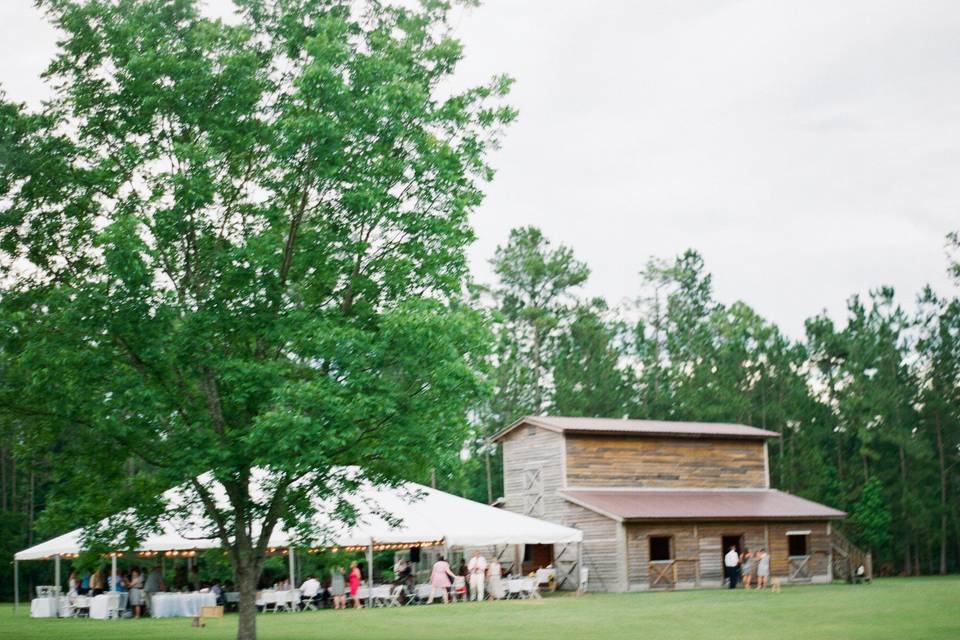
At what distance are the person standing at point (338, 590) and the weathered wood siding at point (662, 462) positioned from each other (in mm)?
9496

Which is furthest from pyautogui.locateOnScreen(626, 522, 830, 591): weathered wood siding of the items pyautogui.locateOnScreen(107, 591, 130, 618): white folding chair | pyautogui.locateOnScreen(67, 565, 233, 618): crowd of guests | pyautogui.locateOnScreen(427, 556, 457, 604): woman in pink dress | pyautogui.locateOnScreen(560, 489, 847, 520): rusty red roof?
pyautogui.locateOnScreen(107, 591, 130, 618): white folding chair

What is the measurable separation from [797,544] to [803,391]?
16545 mm

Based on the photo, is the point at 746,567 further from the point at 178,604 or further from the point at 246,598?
the point at 246,598

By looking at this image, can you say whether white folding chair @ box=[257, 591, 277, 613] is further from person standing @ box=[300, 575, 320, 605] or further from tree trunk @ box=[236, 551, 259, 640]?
tree trunk @ box=[236, 551, 259, 640]

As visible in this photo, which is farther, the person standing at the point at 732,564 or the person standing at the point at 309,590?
the person standing at the point at 732,564

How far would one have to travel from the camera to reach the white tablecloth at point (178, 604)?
28.9m

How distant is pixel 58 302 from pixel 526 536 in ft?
61.0

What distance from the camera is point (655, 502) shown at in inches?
1464

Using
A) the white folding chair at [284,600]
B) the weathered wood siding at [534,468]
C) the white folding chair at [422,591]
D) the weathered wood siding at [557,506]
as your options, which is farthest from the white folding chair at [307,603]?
the weathered wood siding at [534,468]

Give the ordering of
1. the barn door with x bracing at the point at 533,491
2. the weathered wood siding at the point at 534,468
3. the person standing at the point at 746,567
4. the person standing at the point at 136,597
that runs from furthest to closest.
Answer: the barn door with x bracing at the point at 533,491 < the weathered wood siding at the point at 534,468 < the person standing at the point at 746,567 < the person standing at the point at 136,597

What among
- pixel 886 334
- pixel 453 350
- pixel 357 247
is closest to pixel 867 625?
pixel 453 350

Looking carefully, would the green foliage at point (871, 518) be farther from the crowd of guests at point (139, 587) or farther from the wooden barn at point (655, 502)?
the crowd of guests at point (139, 587)

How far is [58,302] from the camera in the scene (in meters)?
16.5

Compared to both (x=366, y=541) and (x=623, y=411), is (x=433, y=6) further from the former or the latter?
(x=623, y=411)
